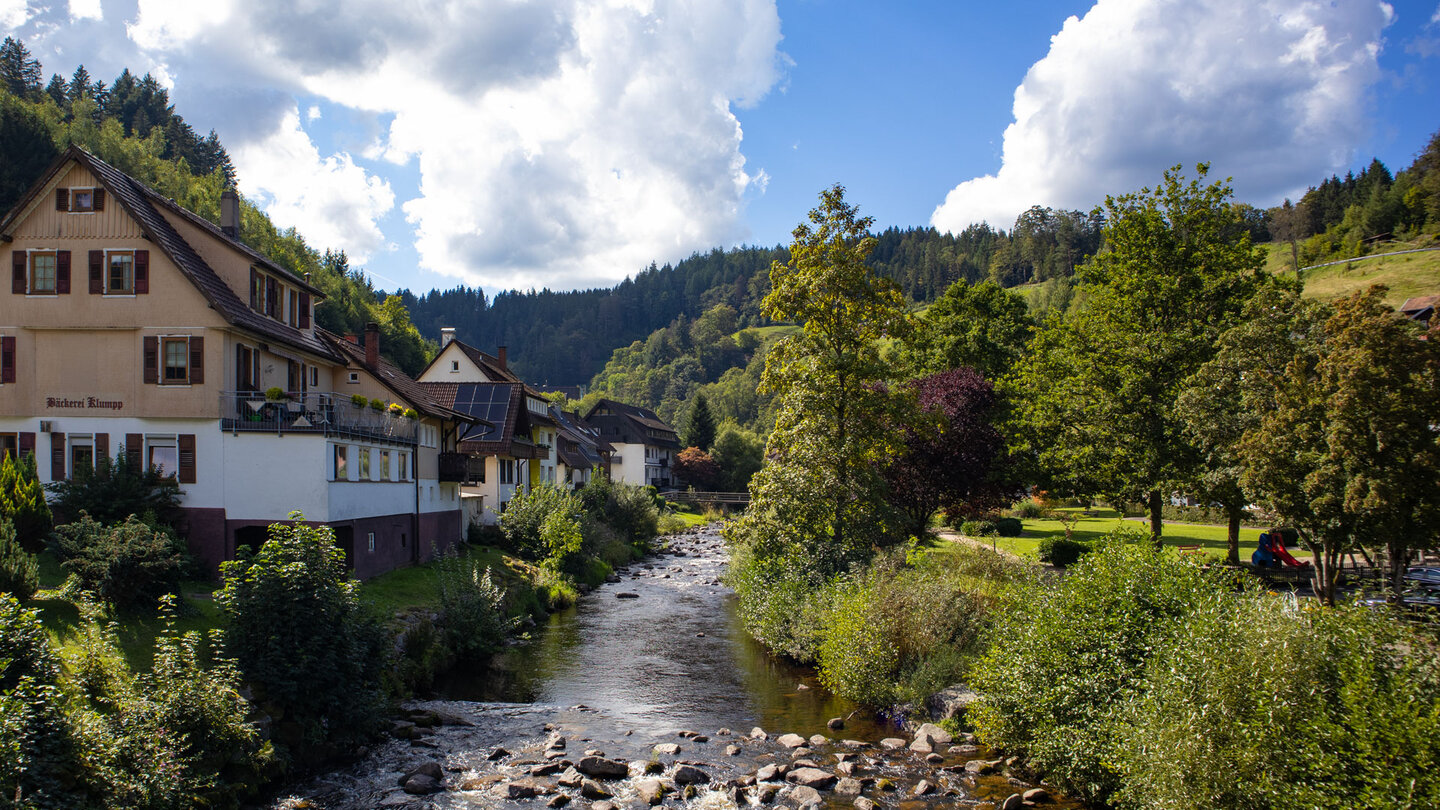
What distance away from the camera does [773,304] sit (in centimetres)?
2855

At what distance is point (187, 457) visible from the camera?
25.8 metres

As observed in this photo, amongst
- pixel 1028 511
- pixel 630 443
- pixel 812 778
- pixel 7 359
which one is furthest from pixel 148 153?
pixel 812 778

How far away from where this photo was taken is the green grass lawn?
1526 inches

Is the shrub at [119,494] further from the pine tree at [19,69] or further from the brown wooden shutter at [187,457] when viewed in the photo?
the pine tree at [19,69]

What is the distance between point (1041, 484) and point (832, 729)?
22723mm

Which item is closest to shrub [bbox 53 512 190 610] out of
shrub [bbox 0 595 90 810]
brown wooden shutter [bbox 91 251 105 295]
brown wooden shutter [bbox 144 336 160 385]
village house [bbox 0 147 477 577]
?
shrub [bbox 0 595 90 810]

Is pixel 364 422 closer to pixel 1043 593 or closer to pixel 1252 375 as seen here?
pixel 1043 593

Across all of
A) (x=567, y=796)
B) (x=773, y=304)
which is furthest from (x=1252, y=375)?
(x=567, y=796)

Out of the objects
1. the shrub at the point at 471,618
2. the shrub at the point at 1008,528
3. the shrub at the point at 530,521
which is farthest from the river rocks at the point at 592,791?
the shrub at the point at 1008,528

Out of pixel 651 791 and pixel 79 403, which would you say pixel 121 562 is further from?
pixel 651 791

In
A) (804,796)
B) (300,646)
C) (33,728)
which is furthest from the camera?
(300,646)

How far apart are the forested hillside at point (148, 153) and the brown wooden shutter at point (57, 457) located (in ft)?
151

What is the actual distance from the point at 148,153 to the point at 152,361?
7438 centimetres

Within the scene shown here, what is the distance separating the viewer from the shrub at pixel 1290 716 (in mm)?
9289
